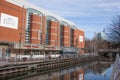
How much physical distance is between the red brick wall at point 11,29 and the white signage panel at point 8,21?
2.76 ft

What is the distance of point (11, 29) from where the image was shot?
202ft

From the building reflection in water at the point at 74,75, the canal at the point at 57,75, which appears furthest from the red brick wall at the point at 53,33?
the canal at the point at 57,75

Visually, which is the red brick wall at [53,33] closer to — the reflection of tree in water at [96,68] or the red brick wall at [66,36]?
the red brick wall at [66,36]

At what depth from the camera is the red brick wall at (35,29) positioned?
72.6 metres

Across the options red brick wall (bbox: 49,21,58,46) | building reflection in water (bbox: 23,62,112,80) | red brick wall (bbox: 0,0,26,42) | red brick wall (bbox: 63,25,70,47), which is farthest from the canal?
red brick wall (bbox: 63,25,70,47)

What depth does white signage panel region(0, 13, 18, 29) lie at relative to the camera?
2290 inches

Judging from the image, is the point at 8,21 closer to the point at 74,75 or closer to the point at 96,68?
the point at 74,75

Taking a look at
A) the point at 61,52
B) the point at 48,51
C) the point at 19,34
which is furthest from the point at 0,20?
the point at 61,52

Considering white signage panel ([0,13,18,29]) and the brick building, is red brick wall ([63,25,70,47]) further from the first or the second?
white signage panel ([0,13,18,29])

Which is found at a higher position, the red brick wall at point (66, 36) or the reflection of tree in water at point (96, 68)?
the red brick wall at point (66, 36)

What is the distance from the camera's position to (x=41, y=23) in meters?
80.2

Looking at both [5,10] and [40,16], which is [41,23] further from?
[5,10]

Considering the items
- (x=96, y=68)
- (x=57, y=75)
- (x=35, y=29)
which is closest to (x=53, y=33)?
(x=35, y=29)

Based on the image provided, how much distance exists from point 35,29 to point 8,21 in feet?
49.8
